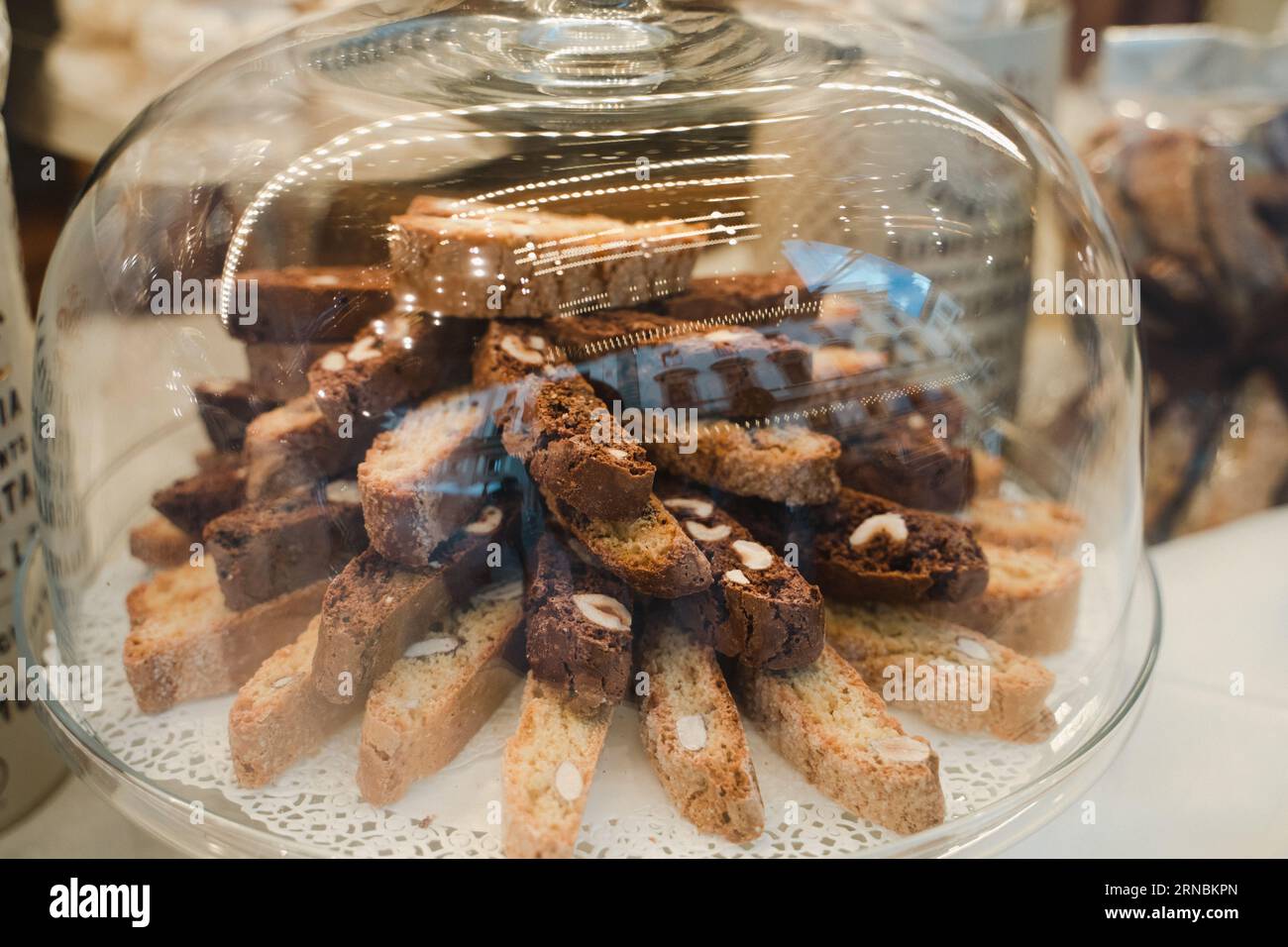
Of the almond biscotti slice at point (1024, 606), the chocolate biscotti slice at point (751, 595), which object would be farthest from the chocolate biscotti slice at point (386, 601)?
the almond biscotti slice at point (1024, 606)

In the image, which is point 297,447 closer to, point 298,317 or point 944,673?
point 298,317

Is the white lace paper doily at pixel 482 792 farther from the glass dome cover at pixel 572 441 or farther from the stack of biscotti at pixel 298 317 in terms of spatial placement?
the stack of biscotti at pixel 298 317

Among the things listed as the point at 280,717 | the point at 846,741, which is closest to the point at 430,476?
the point at 280,717

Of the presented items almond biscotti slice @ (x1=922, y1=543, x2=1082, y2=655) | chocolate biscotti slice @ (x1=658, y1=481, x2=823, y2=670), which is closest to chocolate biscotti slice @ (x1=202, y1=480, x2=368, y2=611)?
chocolate biscotti slice @ (x1=658, y1=481, x2=823, y2=670)

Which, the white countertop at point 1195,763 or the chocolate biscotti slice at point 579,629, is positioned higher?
the chocolate biscotti slice at point 579,629

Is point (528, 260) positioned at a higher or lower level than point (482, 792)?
higher

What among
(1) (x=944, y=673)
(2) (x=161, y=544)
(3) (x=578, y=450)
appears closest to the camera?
(3) (x=578, y=450)
